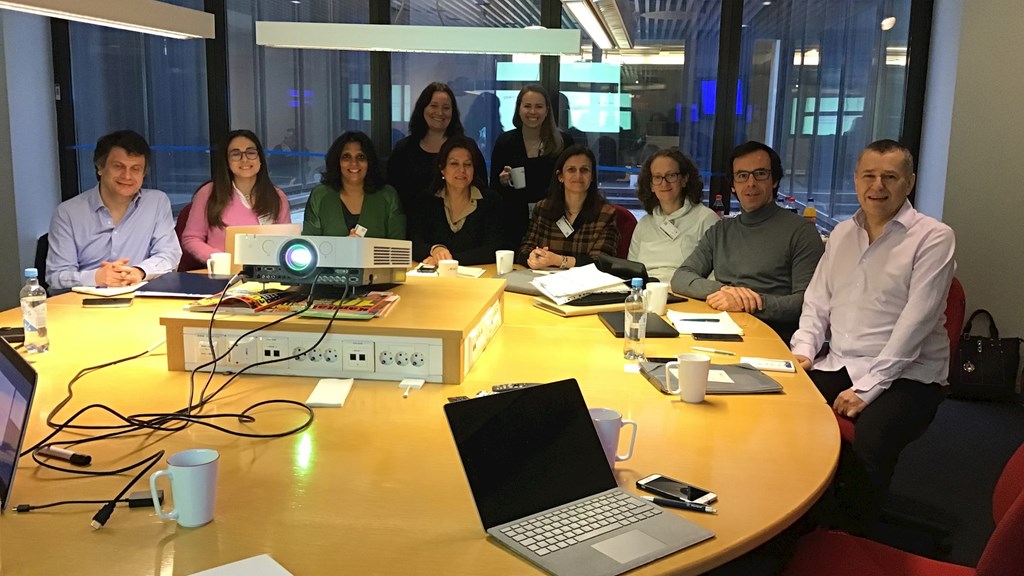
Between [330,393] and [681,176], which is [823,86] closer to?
[681,176]

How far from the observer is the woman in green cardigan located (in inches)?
170

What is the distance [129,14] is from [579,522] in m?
2.12

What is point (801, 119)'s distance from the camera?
18.1 feet

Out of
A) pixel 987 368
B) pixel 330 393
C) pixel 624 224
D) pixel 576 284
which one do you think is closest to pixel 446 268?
pixel 576 284

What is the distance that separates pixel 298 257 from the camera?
226cm

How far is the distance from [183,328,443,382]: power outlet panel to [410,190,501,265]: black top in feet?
6.69

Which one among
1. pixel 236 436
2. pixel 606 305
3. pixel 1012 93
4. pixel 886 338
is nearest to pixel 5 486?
pixel 236 436

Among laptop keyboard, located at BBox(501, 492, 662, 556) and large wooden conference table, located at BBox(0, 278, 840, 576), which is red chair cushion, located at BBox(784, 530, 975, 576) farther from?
laptop keyboard, located at BBox(501, 492, 662, 556)

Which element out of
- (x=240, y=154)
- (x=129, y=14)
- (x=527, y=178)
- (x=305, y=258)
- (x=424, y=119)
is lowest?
(x=305, y=258)

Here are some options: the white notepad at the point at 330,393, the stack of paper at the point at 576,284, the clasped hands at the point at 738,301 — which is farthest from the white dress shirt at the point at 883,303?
the white notepad at the point at 330,393

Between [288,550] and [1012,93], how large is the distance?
4390 millimetres

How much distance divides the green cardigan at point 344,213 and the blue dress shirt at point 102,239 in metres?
0.70

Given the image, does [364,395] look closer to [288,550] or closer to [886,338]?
[288,550]

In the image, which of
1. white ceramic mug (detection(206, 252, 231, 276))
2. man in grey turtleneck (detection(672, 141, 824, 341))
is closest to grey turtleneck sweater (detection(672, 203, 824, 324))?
man in grey turtleneck (detection(672, 141, 824, 341))
